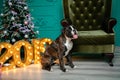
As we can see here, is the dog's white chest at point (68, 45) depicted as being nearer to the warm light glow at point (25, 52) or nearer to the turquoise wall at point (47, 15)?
the warm light glow at point (25, 52)

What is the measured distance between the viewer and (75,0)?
5000mm

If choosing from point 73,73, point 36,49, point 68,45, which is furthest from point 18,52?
point 73,73

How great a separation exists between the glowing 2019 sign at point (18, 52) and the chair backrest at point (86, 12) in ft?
2.78

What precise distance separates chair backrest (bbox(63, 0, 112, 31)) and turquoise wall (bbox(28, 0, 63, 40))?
750mm

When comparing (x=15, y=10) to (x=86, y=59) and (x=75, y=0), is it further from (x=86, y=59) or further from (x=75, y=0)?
(x=86, y=59)

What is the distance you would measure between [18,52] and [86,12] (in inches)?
67.3

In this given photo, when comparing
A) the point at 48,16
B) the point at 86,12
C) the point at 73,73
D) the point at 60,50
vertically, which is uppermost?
A: the point at 86,12

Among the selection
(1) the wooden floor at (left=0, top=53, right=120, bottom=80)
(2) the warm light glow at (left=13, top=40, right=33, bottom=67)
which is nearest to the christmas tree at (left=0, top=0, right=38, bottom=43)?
(2) the warm light glow at (left=13, top=40, right=33, bottom=67)

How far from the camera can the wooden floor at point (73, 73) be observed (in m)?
3.48

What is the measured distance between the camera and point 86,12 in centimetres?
502

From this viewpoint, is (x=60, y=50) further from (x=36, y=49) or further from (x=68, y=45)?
(x=36, y=49)

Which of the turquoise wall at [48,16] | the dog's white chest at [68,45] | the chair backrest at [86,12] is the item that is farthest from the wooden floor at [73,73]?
the turquoise wall at [48,16]

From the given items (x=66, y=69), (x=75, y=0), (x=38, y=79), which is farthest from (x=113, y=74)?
(x=75, y=0)

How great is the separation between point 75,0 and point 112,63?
5.10 ft
